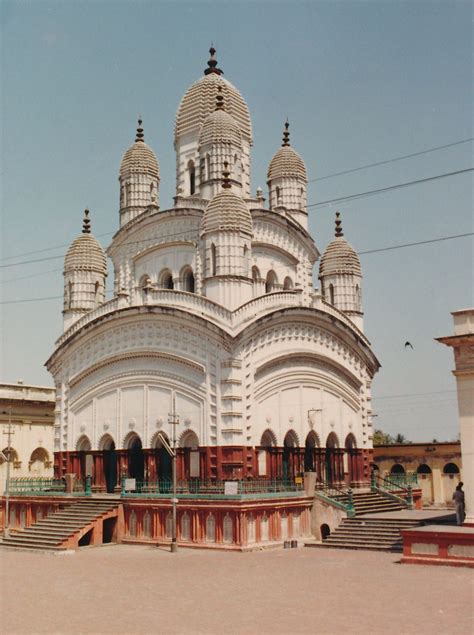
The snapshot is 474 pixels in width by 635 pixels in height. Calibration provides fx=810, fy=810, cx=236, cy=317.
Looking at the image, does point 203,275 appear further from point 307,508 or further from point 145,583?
point 145,583

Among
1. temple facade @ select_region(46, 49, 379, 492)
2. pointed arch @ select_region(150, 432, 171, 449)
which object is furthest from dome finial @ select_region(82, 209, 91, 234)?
pointed arch @ select_region(150, 432, 171, 449)

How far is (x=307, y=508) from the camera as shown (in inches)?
1157

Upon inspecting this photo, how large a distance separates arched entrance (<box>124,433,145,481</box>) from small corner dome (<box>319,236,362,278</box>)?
12.9 m

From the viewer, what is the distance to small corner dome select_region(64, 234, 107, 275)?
126 ft

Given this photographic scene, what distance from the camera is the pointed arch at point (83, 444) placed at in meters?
35.4

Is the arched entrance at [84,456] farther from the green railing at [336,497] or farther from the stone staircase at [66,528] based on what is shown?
the green railing at [336,497]

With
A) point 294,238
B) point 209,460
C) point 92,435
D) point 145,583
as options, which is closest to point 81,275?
point 92,435

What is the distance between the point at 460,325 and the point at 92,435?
58.4 ft

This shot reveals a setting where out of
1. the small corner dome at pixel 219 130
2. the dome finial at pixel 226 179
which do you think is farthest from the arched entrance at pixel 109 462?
the small corner dome at pixel 219 130

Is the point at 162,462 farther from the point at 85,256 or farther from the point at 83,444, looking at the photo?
the point at 85,256

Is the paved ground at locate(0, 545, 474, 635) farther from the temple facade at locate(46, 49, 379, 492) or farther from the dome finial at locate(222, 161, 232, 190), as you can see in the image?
the dome finial at locate(222, 161, 232, 190)

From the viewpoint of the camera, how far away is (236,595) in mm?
17703

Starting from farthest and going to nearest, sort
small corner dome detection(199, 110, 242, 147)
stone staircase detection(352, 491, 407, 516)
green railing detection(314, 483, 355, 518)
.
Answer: small corner dome detection(199, 110, 242, 147)
stone staircase detection(352, 491, 407, 516)
green railing detection(314, 483, 355, 518)

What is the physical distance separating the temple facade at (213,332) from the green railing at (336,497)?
1.33m
